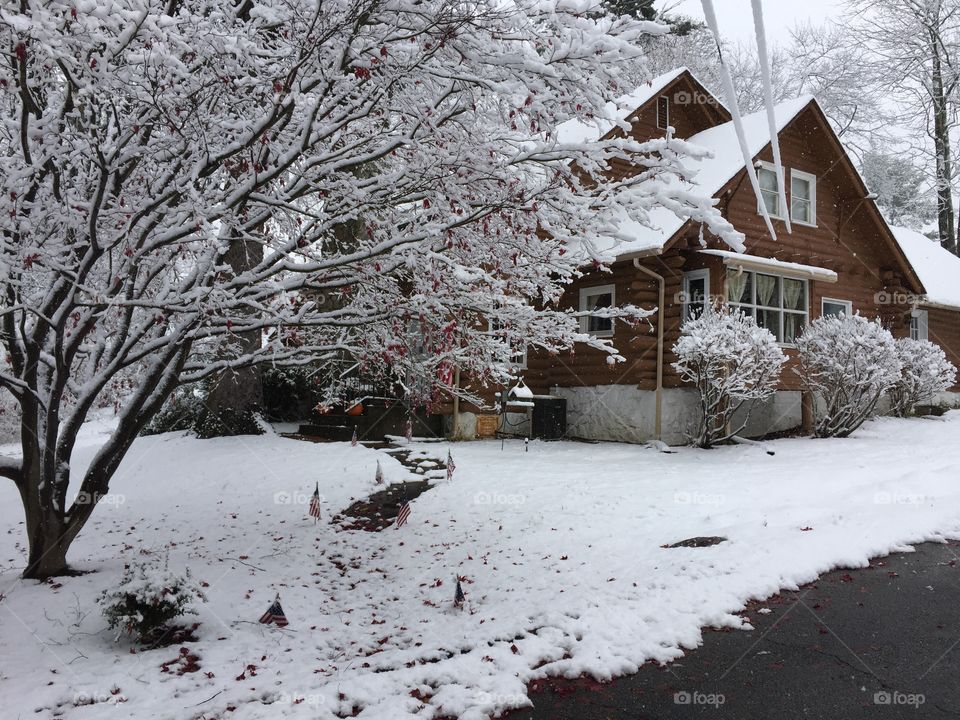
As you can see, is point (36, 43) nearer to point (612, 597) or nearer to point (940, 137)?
point (612, 597)

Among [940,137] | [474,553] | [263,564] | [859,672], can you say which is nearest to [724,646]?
[859,672]

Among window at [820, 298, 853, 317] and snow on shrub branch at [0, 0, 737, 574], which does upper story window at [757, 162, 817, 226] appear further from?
snow on shrub branch at [0, 0, 737, 574]

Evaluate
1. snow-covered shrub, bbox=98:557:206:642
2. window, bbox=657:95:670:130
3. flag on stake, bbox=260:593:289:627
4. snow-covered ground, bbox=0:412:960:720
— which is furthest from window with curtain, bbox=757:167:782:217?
snow-covered shrub, bbox=98:557:206:642

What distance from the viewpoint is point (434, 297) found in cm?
546

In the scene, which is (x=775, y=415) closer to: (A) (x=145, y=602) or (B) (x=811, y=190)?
(B) (x=811, y=190)

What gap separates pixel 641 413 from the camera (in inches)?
563

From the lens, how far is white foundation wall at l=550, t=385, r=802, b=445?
45.9 feet

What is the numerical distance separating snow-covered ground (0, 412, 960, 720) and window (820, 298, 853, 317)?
6326 mm

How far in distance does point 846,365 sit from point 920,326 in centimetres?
1040

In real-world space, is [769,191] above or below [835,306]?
above

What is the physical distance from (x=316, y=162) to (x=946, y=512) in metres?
7.91

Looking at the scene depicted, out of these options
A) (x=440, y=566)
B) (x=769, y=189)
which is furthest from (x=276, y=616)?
(x=769, y=189)

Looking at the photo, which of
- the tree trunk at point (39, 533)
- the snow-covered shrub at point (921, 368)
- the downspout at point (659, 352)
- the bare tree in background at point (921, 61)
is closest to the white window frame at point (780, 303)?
the downspout at point (659, 352)

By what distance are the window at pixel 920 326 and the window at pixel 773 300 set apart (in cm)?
772
